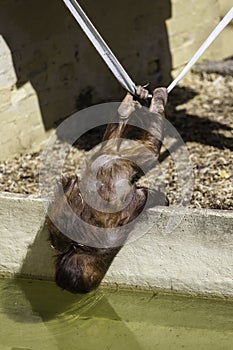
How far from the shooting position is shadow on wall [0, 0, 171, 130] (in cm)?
658

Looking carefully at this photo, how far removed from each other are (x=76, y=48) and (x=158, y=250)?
2.64 metres

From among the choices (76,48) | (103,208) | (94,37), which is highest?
(94,37)

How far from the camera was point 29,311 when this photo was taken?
17.1ft

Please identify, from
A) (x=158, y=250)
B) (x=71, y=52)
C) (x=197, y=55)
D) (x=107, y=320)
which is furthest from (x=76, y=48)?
(x=107, y=320)

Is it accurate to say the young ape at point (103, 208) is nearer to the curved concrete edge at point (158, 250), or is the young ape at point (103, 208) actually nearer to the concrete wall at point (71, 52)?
the curved concrete edge at point (158, 250)

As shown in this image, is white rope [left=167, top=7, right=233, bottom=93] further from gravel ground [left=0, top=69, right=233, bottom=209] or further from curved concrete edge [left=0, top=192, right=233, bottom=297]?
gravel ground [left=0, top=69, right=233, bottom=209]

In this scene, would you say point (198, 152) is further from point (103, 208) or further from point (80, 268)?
point (80, 268)

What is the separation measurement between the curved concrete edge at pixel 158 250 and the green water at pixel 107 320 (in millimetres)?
88

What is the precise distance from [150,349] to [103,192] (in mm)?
929

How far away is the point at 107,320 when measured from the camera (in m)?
5.07

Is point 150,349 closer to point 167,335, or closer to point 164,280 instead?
point 167,335

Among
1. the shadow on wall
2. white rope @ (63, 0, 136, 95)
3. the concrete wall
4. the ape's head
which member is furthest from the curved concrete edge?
the shadow on wall

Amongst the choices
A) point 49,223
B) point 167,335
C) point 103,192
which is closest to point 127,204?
point 103,192

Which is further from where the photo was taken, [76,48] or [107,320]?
[76,48]
